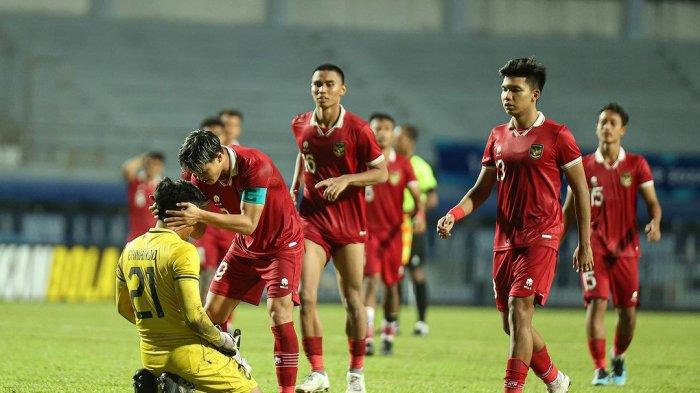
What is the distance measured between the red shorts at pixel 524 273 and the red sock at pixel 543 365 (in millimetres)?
472

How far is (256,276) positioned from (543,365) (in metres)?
2.07

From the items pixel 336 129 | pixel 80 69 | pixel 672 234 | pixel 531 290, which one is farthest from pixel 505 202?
pixel 80 69

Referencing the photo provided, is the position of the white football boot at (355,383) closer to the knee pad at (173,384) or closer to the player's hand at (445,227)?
the player's hand at (445,227)

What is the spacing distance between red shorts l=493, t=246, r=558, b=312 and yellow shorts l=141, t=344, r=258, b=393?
2153mm

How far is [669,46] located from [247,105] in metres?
14.4

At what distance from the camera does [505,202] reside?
8.38m

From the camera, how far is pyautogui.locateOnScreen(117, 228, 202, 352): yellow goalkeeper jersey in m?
6.72

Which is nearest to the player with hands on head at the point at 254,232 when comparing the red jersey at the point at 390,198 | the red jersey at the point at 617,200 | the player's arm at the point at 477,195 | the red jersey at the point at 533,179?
the player's arm at the point at 477,195

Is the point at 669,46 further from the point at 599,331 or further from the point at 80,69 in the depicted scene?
the point at 599,331

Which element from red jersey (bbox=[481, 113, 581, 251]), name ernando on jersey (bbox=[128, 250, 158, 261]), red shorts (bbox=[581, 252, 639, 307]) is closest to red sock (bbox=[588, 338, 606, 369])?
red shorts (bbox=[581, 252, 639, 307])

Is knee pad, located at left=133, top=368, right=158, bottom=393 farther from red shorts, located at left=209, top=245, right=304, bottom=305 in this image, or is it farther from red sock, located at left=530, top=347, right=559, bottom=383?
red sock, located at left=530, top=347, right=559, bottom=383

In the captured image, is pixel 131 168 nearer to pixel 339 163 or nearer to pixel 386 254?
pixel 386 254

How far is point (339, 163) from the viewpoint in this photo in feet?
31.7

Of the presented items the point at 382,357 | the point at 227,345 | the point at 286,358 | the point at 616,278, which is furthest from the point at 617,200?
the point at 227,345
